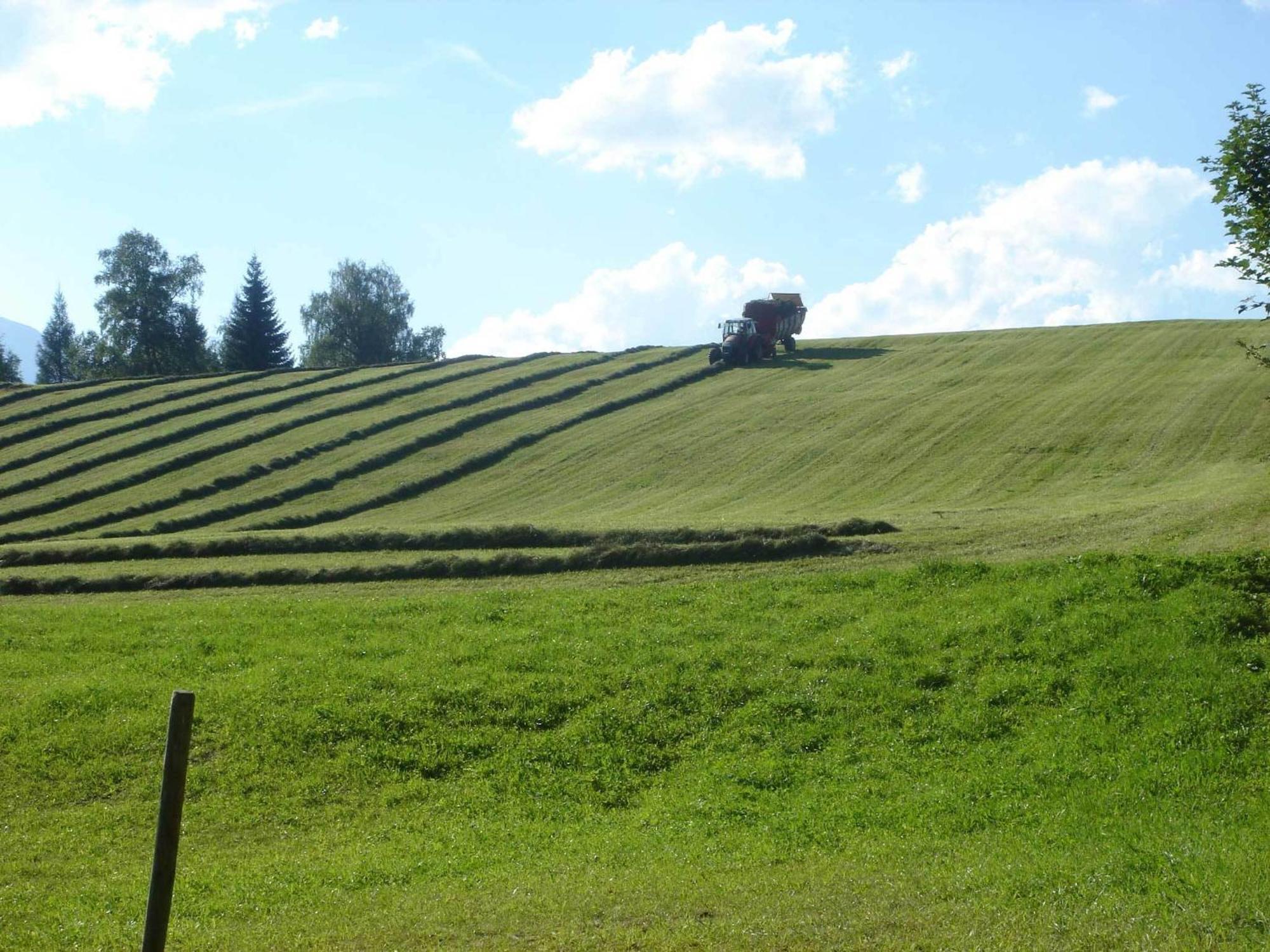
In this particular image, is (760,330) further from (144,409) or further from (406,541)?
(406,541)

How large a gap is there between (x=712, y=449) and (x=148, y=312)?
77.5 metres

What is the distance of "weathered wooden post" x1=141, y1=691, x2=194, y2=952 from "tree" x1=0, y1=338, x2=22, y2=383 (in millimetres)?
118352

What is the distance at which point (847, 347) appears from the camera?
→ 7644 centimetres

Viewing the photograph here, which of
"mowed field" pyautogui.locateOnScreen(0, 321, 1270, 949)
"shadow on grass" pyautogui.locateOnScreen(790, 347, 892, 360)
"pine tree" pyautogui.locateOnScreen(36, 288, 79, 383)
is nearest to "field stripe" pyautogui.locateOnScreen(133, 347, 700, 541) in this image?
"mowed field" pyautogui.locateOnScreen(0, 321, 1270, 949)

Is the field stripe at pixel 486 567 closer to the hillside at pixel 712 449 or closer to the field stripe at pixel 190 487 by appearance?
the hillside at pixel 712 449

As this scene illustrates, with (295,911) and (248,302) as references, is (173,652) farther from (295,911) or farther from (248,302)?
(248,302)

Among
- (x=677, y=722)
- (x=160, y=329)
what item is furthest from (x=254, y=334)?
(x=677, y=722)

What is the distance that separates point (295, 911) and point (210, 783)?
4.78 metres

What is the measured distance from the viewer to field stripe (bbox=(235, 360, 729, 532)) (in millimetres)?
41156

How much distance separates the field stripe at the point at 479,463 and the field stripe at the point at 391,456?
4.62 feet

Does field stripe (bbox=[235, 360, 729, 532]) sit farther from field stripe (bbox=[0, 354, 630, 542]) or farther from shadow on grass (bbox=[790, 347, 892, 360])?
shadow on grass (bbox=[790, 347, 892, 360])

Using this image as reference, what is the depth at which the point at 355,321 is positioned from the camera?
406 feet

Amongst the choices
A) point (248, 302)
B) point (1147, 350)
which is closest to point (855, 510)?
point (1147, 350)

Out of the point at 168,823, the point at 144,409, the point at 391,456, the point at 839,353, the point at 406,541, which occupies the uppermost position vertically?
the point at 839,353
